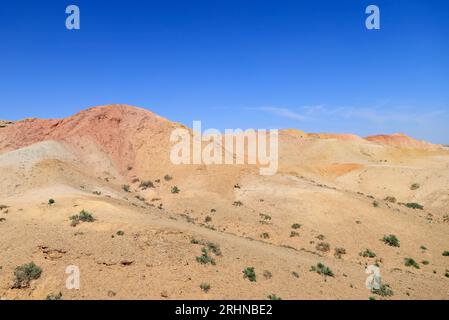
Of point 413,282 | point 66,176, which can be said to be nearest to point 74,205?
point 66,176

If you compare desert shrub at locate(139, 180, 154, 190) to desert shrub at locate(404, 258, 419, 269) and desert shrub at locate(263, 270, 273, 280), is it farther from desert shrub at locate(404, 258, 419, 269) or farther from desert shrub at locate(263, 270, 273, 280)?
desert shrub at locate(404, 258, 419, 269)

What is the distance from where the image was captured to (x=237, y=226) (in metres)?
25.1

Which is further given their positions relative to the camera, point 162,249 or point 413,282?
point 413,282

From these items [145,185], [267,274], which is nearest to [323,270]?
[267,274]

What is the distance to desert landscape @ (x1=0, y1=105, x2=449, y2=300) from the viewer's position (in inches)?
539

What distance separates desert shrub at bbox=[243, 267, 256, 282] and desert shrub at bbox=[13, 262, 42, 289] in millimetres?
7336

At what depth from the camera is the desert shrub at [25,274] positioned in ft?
41.0

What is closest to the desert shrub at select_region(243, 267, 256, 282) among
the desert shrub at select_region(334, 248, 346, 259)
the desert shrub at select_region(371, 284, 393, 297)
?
the desert shrub at select_region(371, 284, 393, 297)

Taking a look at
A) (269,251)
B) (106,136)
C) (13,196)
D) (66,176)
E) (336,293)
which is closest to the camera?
(336,293)

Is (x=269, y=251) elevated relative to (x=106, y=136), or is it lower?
lower

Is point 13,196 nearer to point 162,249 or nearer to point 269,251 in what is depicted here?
point 162,249

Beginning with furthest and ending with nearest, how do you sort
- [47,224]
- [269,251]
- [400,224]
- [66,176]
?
[66,176], [400,224], [269,251], [47,224]

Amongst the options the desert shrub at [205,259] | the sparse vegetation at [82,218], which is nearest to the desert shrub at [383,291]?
the desert shrub at [205,259]

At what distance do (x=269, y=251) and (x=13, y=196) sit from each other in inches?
644
